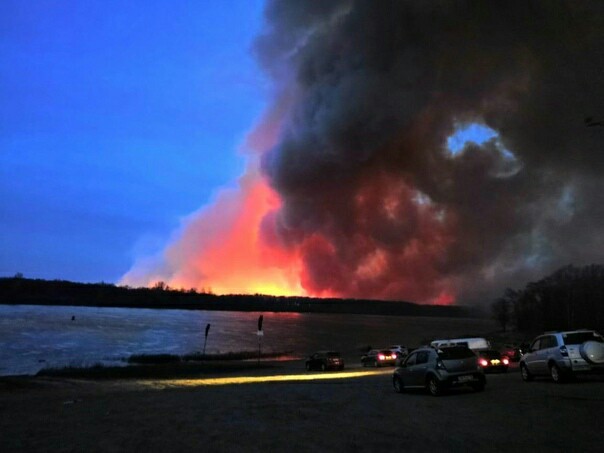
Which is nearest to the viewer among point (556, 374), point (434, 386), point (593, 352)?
point (434, 386)

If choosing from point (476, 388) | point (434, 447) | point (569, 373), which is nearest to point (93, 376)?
point (476, 388)

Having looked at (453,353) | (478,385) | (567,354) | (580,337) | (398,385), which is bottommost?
(398,385)

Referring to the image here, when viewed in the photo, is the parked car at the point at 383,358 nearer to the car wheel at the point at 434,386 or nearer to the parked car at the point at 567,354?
the parked car at the point at 567,354

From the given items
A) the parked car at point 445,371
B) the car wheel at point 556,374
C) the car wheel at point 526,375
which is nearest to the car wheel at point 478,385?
the parked car at point 445,371

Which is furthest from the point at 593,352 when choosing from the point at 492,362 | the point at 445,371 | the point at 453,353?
the point at 492,362

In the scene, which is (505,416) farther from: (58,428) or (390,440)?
(58,428)

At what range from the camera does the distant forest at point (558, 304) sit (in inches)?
4995

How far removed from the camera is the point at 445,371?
16.1 meters

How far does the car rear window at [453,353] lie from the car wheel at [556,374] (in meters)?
3.56

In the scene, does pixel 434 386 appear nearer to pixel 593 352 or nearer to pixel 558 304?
pixel 593 352

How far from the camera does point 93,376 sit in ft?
112

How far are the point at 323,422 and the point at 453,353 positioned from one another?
7025mm

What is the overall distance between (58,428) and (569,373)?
1573 cm

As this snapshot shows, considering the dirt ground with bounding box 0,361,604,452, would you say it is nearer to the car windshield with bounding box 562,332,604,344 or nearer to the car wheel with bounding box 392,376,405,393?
the car wheel with bounding box 392,376,405,393
